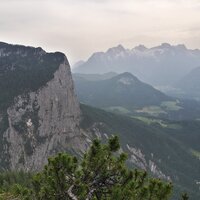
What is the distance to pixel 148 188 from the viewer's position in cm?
2927

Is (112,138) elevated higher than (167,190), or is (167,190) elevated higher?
(112,138)

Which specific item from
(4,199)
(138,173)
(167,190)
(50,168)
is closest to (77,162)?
(50,168)

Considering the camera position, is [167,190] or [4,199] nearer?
[167,190]

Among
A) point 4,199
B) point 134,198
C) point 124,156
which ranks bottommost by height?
point 4,199

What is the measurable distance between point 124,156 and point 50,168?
4.72 meters

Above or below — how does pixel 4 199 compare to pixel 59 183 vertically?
below

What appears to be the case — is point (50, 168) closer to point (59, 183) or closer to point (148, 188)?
point (59, 183)

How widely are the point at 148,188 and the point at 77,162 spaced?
4.86m

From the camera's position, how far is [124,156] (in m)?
30.6

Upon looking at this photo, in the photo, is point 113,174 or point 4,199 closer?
point 113,174

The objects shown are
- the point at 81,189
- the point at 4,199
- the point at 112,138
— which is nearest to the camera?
the point at 81,189

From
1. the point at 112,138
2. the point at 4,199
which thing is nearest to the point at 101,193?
the point at 112,138

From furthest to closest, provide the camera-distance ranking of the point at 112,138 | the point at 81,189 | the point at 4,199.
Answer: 1. the point at 4,199
2. the point at 112,138
3. the point at 81,189

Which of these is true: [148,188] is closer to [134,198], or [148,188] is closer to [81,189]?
[134,198]
